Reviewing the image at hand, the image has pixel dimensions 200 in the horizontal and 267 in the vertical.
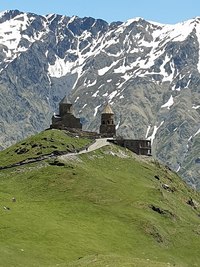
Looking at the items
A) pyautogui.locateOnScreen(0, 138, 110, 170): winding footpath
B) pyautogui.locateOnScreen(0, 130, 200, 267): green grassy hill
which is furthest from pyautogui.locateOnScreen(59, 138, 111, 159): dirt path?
pyautogui.locateOnScreen(0, 130, 200, 267): green grassy hill

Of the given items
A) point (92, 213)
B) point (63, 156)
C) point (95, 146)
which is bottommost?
point (92, 213)

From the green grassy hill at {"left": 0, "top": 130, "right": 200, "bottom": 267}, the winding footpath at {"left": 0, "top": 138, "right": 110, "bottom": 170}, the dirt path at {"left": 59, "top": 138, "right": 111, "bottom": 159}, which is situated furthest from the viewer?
the dirt path at {"left": 59, "top": 138, "right": 111, "bottom": 159}

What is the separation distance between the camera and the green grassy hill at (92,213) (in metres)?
81.8

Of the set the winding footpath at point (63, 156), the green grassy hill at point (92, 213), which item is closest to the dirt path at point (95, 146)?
the winding footpath at point (63, 156)

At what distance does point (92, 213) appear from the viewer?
111938 mm

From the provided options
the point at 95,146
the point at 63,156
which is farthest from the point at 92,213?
the point at 95,146

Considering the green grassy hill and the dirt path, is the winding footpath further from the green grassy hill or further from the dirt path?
the green grassy hill

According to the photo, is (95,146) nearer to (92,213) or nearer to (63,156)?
(63,156)

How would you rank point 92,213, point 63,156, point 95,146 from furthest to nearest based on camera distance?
point 95,146 < point 63,156 < point 92,213

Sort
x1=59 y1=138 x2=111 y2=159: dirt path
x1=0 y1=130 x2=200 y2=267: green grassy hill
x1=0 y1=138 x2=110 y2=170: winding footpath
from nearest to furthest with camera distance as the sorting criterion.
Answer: x1=0 y1=130 x2=200 y2=267: green grassy hill, x1=0 y1=138 x2=110 y2=170: winding footpath, x1=59 y1=138 x2=111 y2=159: dirt path

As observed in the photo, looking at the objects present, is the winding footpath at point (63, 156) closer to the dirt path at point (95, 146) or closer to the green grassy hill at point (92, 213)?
the dirt path at point (95, 146)

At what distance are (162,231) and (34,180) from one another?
3291 cm

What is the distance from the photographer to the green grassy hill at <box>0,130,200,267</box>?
81.8 meters

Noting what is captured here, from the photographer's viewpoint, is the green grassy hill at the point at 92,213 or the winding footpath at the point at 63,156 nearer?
the green grassy hill at the point at 92,213
